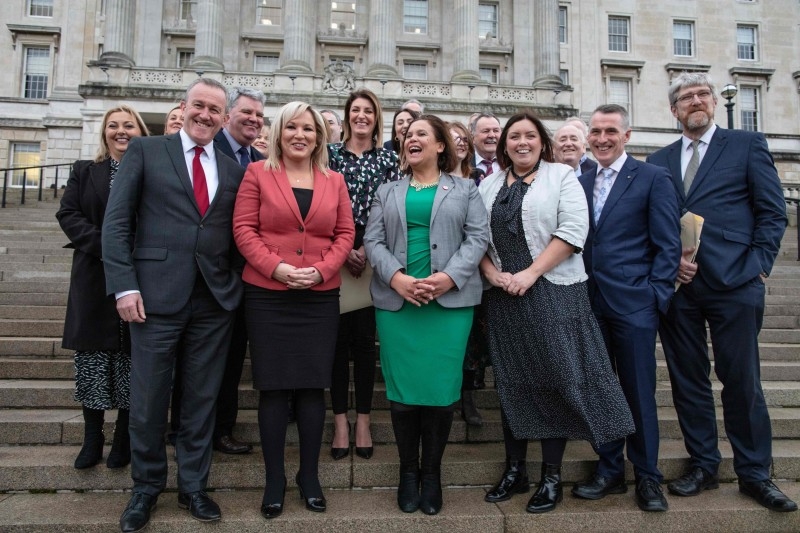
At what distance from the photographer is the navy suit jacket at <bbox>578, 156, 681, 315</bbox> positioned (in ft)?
11.9

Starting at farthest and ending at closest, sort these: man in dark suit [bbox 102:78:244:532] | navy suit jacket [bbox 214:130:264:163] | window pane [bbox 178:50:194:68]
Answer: window pane [bbox 178:50:194:68] < navy suit jacket [bbox 214:130:264:163] < man in dark suit [bbox 102:78:244:532]

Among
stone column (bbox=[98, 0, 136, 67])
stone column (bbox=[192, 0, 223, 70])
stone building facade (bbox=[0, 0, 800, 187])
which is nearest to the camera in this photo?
stone column (bbox=[98, 0, 136, 67])

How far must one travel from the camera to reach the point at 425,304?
3477mm

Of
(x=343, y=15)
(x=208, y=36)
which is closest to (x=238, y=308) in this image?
(x=208, y=36)

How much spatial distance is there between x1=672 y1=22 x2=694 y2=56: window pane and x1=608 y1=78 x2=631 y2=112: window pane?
453 centimetres

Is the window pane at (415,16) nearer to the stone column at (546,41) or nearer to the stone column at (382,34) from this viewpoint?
the stone column at (382,34)

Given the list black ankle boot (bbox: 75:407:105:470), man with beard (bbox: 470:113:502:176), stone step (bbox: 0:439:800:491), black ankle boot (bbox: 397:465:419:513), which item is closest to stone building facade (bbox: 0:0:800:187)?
man with beard (bbox: 470:113:502:176)

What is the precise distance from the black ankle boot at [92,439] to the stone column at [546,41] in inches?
1105

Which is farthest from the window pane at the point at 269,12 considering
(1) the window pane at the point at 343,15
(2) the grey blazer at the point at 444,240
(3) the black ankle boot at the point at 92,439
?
(3) the black ankle boot at the point at 92,439

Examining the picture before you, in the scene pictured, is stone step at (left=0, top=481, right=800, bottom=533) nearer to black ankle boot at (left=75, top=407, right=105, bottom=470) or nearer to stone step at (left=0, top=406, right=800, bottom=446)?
black ankle boot at (left=75, top=407, right=105, bottom=470)

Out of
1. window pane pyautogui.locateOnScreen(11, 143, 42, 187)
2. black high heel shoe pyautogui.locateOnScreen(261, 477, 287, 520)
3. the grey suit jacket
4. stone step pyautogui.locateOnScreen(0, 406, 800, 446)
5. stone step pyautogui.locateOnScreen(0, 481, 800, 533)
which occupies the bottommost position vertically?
stone step pyautogui.locateOnScreen(0, 481, 800, 533)

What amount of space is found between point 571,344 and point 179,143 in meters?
3.00

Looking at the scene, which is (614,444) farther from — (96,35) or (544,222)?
(96,35)

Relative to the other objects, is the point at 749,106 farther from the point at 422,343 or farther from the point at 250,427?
the point at 250,427
